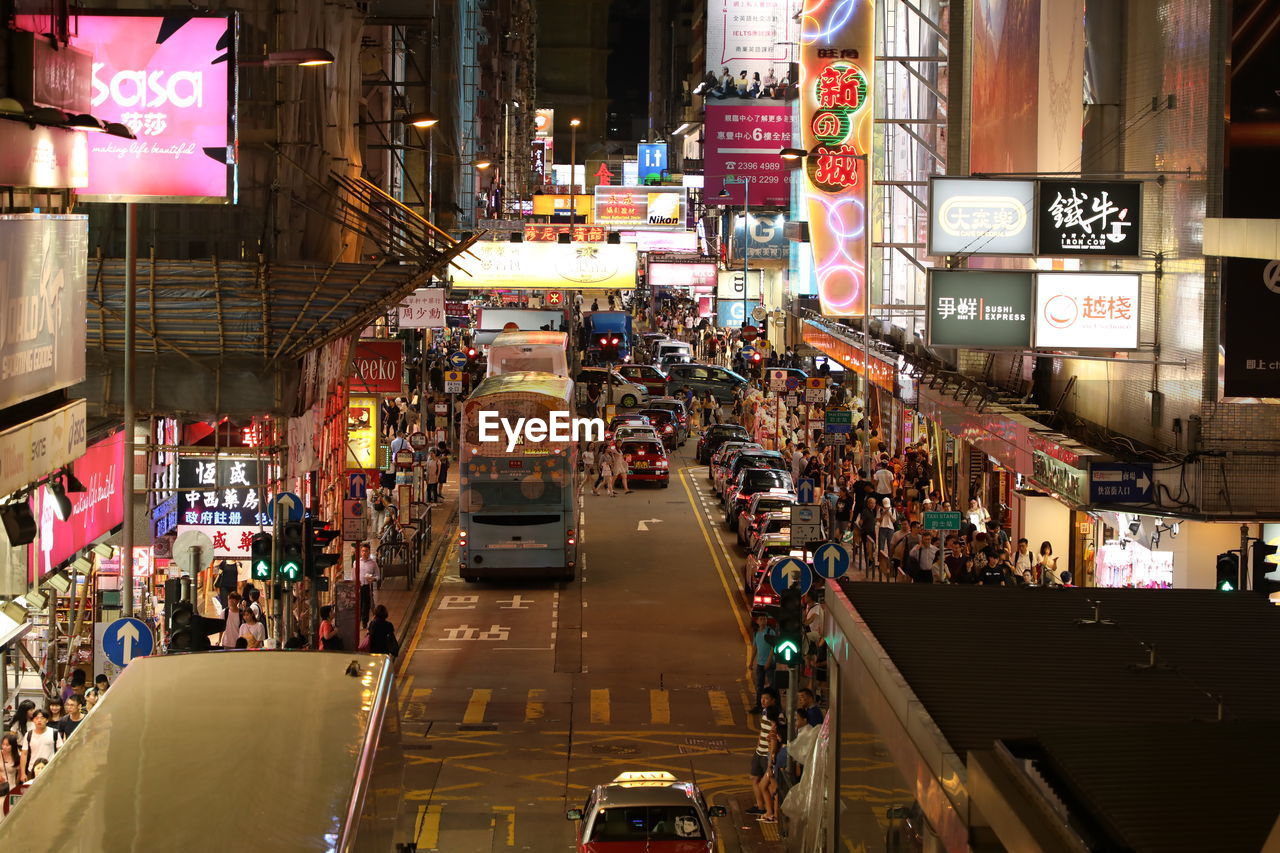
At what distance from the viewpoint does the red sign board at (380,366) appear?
37.3 m

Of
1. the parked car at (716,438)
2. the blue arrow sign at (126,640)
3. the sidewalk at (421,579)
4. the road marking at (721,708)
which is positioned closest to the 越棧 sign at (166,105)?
the blue arrow sign at (126,640)

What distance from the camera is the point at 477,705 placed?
2358cm

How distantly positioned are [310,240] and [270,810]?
20.0m

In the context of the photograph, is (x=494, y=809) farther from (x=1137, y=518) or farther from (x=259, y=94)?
(x=259, y=94)

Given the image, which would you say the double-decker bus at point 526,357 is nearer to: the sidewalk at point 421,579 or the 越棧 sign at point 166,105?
the sidewalk at point 421,579

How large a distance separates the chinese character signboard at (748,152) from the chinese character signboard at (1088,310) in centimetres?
4600

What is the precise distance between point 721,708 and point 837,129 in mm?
22214

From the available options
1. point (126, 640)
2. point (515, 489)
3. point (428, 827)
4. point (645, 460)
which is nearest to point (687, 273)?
point (645, 460)

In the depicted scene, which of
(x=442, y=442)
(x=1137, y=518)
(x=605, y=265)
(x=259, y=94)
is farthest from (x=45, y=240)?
(x=605, y=265)

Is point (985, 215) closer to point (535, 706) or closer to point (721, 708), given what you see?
point (721, 708)

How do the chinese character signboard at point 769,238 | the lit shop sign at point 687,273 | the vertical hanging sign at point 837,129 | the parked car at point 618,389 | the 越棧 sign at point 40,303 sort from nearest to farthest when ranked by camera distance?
1. the 越棧 sign at point 40,303
2. the vertical hanging sign at point 837,129
3. the parked car at point 618,389
4. the lit shop sign at point 687,273
5. the chinese character signboard at point 769,238

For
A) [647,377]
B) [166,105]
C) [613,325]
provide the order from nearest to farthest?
1. [166,105]
2. [647,377]
3. [613,325]

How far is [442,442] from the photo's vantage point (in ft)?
156

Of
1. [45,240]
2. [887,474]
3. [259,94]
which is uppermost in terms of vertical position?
[259,94]
